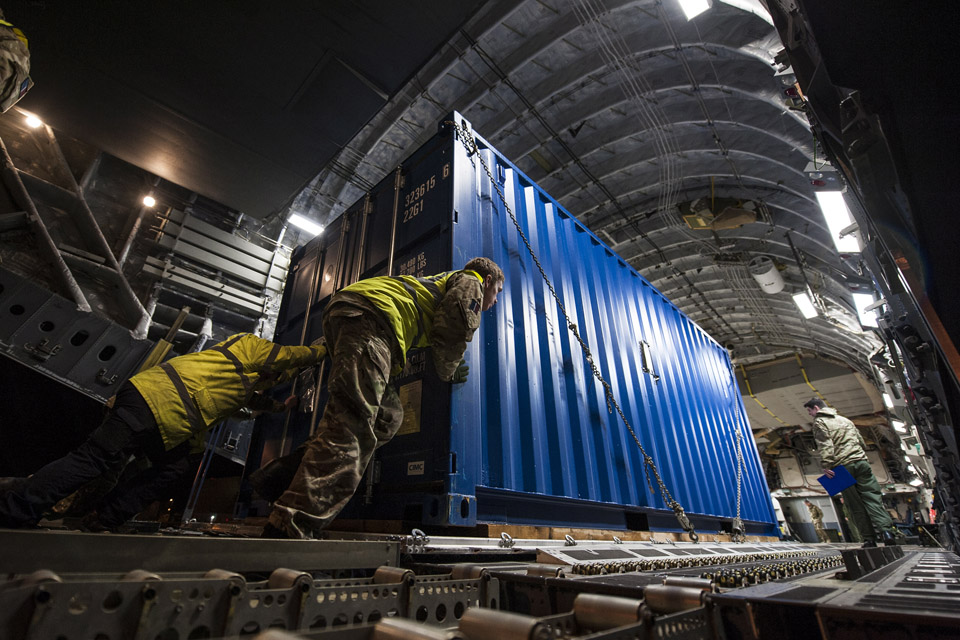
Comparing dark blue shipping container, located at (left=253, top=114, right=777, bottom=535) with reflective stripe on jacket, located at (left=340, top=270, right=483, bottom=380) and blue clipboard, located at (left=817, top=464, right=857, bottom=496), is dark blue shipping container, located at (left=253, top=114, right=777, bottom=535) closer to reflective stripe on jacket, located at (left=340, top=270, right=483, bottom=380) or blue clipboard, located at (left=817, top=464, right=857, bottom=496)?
reflective stripe on jacket, located at (left=340, top=270, right=483, bottom=380)

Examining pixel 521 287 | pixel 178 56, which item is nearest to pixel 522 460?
pixel 521 287

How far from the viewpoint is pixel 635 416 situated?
4555 millimetres

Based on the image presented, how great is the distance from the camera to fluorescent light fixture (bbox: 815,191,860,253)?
5.89m

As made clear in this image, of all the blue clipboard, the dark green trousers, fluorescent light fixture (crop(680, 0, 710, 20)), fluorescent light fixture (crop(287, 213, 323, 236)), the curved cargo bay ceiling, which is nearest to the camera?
the blue clipboard

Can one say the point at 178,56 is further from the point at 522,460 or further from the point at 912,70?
the point at 912,70

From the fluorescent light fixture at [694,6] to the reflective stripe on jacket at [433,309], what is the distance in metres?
5.37

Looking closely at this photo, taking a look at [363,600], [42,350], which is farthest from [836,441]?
[42,350]

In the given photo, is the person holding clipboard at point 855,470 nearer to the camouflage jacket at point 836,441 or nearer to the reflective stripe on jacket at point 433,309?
the camouflage jacket at point 836,441

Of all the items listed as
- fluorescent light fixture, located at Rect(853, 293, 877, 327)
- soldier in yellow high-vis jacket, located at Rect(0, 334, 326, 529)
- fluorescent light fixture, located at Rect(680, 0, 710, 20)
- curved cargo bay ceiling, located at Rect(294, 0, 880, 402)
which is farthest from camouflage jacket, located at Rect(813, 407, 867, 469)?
soldier in yellow high-vis jacket, located at Rect(0, 334, 326, 529)

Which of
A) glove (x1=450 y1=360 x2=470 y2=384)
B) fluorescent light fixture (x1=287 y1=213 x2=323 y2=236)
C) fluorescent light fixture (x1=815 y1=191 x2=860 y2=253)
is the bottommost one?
glove (x1=450 y1=360 x2=470 y2=384)

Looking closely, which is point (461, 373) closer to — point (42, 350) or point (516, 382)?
point (516, 382)

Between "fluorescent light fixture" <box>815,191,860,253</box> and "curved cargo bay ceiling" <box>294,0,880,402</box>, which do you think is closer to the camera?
"fluorescent light fixture" <box>815,191,860,253</box>

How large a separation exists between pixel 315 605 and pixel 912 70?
2749 millimetres

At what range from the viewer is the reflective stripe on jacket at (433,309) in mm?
2418
